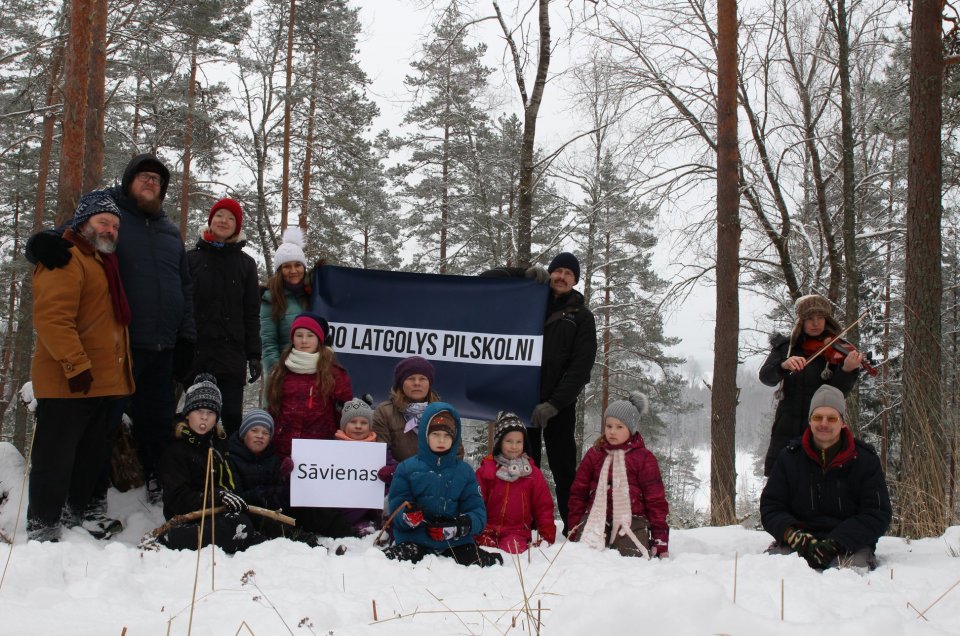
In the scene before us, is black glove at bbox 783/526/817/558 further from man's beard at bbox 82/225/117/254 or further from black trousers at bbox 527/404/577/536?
man's beard at bbox 82/225/117/254

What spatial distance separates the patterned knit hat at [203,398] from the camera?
4.51m

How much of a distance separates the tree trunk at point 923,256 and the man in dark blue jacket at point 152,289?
5.96m

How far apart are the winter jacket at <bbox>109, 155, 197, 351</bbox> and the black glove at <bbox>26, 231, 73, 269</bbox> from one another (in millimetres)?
523

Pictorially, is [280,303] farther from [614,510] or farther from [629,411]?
[614,510]

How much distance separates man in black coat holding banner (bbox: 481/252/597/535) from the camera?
219 inches

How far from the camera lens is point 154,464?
5.08 metres

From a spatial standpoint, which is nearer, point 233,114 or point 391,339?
point 391,339

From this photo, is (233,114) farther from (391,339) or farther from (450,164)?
(391,339)

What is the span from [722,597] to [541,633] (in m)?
0.62

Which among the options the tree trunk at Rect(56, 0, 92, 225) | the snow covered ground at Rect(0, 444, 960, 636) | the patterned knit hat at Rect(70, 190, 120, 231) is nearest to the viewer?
the snow covered ground at Rect(0, 444, 960, 636)

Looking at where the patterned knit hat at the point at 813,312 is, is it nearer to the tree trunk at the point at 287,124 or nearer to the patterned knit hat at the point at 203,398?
the patterned knit hat at the point at 203,398

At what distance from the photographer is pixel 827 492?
4543 mm

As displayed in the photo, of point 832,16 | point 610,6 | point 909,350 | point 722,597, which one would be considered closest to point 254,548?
point 722,597

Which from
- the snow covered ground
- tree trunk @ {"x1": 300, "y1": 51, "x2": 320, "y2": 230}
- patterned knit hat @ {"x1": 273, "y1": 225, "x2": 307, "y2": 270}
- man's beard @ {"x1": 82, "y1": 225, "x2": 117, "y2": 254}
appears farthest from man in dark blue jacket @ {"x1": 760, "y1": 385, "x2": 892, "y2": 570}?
tree trunk @ {"x1": 300, "y1": 51, "x2": 320, "y2": 230}
